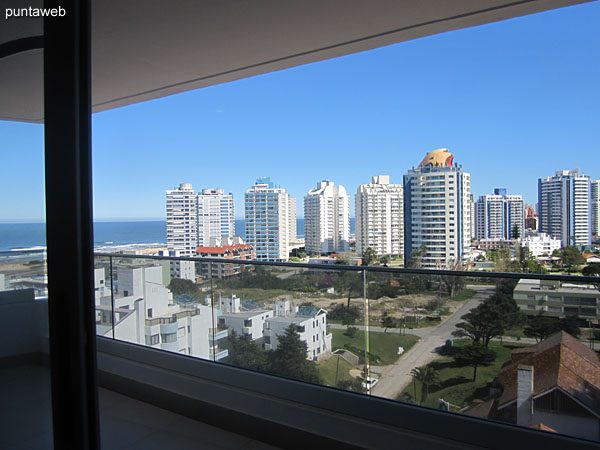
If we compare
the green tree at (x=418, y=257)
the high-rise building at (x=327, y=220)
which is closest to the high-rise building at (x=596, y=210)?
the green tree at (x=418, y=257)

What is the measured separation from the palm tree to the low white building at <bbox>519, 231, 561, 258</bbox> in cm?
3185

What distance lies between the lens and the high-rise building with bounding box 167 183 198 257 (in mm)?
38312

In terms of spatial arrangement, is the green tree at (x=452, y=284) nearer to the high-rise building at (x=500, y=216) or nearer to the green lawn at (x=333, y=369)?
the green lawn at (x=333, y=369)

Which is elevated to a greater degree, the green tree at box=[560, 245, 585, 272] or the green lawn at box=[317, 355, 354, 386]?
the green lawn at box=[317, 355, 354, 386]

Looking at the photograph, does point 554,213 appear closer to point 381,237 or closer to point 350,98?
point 381,237

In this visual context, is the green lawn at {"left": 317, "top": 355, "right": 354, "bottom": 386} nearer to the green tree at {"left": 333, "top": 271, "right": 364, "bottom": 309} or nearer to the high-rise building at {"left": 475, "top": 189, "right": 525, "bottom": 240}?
the green tree at {"left": 333, "top": 271, "right": 364, "bottom": 309}

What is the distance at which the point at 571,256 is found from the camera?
79.5ft

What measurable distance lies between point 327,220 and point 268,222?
5.95 metres

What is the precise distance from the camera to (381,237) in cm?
3584

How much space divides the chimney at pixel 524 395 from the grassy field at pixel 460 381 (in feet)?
0.40

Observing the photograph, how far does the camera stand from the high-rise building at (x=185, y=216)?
126 ft

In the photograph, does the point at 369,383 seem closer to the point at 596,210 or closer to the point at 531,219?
A: the point at 596,210

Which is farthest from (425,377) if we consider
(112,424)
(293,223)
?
(293,223)

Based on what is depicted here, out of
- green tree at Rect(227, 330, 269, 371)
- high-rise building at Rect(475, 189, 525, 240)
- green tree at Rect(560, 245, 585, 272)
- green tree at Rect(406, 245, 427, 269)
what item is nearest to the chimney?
green tree at Rect(227, 330, 269, 371)
